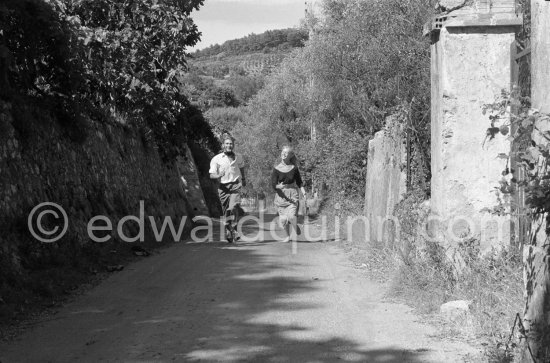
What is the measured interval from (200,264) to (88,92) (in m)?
4.60

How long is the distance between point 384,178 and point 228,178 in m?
3.22

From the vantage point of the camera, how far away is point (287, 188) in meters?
14.7

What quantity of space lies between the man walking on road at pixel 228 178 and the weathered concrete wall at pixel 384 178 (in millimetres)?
2682

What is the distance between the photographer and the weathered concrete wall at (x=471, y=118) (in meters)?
8.16

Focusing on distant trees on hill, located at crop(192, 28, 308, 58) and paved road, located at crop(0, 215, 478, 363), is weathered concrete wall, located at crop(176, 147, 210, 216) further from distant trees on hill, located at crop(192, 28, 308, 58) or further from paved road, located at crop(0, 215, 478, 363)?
distant trees on hill, located at crop(192, 28, 308, 58)

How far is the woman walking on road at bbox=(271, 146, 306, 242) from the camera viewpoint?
14625 millimetres

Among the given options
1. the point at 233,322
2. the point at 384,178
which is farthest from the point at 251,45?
the point at 233,322

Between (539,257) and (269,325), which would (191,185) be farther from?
(539,257)

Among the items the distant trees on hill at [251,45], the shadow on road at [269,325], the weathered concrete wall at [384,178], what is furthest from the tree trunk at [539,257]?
the distant trees on hill at [251,45]

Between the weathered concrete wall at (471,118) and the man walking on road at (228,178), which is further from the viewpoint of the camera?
the man walking on road at (228,178)

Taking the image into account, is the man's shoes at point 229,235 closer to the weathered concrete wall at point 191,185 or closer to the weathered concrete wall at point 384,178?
the weathered concrete wall at point 384,178

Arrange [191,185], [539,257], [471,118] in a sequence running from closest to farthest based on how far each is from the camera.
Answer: [539,257], [471,118], [191,185]

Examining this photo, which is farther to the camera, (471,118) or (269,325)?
(471,118)

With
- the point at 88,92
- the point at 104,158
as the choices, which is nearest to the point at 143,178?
the point at 104,158
